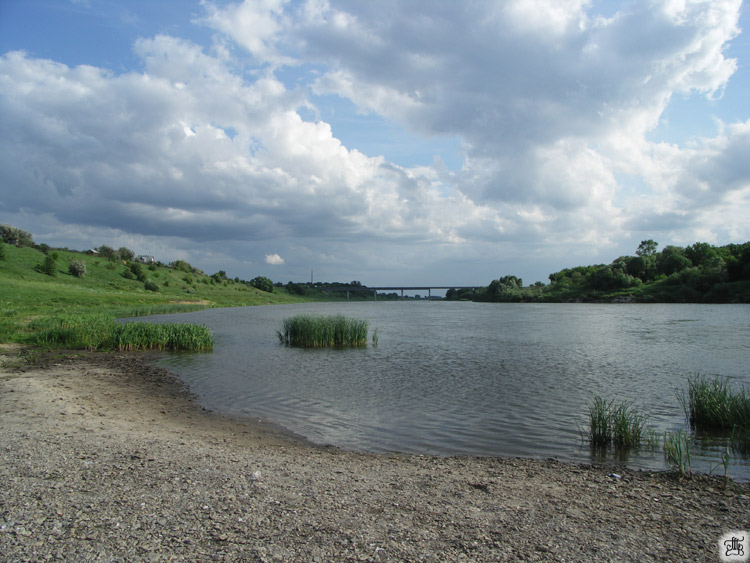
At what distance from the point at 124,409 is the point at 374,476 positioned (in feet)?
30.1

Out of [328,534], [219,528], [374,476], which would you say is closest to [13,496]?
[219,528]

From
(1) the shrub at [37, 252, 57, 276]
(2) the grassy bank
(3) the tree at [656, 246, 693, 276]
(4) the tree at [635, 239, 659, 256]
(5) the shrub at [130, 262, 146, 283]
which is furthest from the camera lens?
(4) the tree at [635, 239, 659, 256]

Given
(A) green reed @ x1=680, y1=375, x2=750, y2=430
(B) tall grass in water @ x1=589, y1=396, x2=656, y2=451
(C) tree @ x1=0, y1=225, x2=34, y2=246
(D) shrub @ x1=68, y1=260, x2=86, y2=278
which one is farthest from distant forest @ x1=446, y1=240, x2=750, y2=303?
(C) tree @ x1=0, y1=225, x2=34, y2=246

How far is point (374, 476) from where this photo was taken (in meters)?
8.22

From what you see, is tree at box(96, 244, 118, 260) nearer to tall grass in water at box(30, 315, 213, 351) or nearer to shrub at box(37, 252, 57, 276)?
shrub at box(37, 252, 57, 276)

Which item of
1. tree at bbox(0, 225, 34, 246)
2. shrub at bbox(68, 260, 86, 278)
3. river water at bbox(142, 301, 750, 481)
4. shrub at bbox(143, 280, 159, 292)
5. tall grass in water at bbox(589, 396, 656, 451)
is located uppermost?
tree at bbox(0, 225, 34, 246)

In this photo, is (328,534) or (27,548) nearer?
(27,548)

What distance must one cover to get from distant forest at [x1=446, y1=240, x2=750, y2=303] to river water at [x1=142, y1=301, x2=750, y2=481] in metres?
A: 75.6

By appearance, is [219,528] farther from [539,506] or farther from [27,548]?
[539,506]

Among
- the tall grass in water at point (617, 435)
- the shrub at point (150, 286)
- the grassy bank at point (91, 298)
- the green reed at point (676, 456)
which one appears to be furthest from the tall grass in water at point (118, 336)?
the shrub at point (150, 286)

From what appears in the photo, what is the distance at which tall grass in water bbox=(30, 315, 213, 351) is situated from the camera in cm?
2666

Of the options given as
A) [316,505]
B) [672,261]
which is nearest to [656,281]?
[672,261]

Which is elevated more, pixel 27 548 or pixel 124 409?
pixel 27 548

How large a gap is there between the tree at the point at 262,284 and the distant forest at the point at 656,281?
7513 cm
